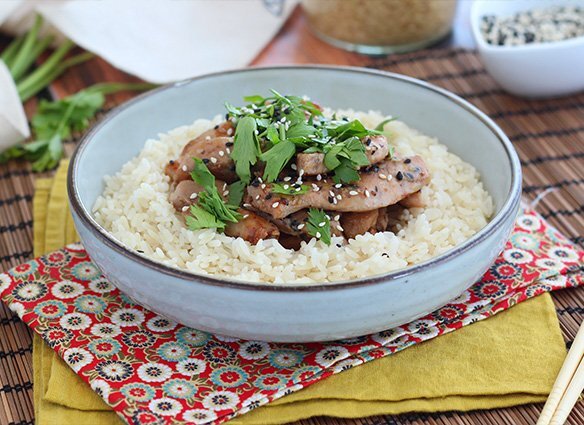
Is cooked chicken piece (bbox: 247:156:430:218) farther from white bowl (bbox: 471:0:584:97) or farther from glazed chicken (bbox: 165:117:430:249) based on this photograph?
white bowl (bbox: 471:0:584:97)

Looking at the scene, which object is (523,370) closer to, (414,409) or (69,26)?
(414,409)

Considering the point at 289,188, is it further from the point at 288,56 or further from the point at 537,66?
the point at 288,56

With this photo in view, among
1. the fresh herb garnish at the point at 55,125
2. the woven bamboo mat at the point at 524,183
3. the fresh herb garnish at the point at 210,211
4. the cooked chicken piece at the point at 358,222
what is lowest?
the woven bamboo mat at the point at 524,183

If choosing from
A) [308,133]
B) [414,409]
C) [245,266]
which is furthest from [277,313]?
[308,133]

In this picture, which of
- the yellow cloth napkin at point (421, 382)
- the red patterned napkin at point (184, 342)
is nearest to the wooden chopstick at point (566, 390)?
the yellow cloth napkin at point (421, 382)

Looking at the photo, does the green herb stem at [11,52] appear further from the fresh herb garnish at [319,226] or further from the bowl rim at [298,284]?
the fresh herb garnish at [319,226]

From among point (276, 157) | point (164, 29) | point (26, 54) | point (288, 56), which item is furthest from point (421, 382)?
point (26, 54)
